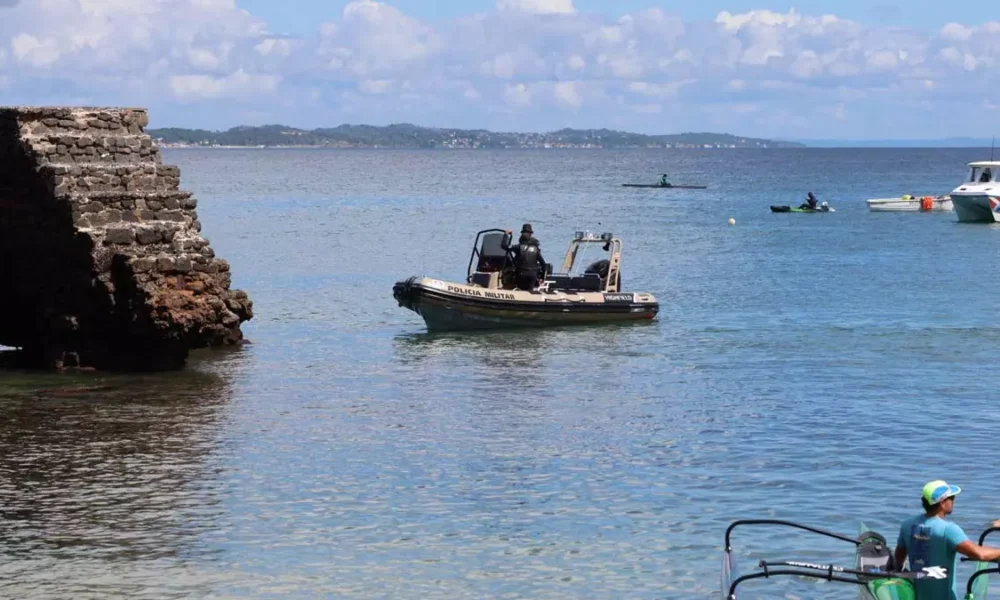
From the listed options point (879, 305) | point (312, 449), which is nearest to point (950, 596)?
point (312, 449)

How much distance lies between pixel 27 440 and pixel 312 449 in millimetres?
3508

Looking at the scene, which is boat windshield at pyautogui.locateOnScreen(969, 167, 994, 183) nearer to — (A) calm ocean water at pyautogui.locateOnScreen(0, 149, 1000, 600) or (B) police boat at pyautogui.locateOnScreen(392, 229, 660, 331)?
(A) calm ocean water at pyautogui.locateOnScreen(0, 149, 1000, 600)

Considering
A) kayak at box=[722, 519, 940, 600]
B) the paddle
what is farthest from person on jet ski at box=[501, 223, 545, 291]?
the paddle

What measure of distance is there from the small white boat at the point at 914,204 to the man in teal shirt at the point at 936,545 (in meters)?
62.0

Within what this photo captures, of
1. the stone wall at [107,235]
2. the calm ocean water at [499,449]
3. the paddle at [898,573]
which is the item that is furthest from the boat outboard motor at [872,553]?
the stone wall at [107,235]

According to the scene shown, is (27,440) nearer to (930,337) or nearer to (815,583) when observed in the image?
(815,583)

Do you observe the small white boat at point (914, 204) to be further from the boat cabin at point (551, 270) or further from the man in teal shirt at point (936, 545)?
the man in teal shirt at point (936, 545)

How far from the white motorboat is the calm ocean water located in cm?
2349

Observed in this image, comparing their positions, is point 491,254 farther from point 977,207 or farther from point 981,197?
point 977,207

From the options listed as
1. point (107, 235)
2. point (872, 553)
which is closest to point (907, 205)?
point (107, 235)

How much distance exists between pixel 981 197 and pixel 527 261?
36.6 m

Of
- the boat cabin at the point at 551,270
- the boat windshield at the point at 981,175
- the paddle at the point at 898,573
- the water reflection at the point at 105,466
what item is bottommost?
the water reflection at the point at 105,466

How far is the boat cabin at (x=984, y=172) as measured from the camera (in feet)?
195

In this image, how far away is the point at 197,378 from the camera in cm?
2322
